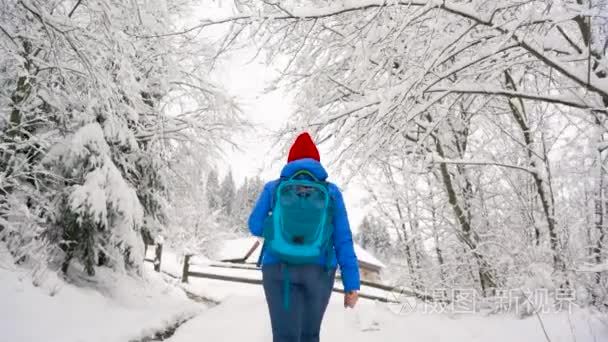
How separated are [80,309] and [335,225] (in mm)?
4552

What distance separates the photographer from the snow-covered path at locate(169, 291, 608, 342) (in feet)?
12.7

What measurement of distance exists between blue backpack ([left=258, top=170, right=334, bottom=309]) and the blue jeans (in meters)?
0.04

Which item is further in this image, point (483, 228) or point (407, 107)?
point (483, 228)

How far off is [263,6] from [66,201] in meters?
4.94

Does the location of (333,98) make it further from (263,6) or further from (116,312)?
(116,312)

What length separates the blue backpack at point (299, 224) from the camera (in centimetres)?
224

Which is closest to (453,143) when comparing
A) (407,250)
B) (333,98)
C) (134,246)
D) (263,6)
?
(407,250)

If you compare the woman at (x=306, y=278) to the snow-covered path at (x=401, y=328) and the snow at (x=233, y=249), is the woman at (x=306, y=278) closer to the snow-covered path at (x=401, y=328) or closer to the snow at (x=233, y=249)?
the snow-covered path at (x=401, y=328)

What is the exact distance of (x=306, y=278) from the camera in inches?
88.4

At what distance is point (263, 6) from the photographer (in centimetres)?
269

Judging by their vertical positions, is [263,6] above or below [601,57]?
above

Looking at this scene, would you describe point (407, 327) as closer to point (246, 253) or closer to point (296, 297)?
point (296, 297)

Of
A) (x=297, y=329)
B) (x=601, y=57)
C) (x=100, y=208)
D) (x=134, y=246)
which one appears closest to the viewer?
(x=297, y=329)

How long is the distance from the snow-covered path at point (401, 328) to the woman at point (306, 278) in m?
2.45
